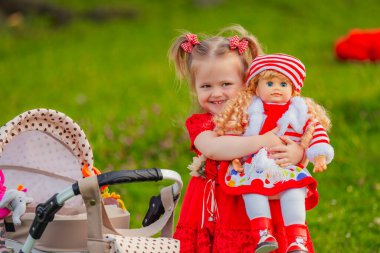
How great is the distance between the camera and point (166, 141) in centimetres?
739

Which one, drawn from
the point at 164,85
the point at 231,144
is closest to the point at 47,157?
the point at 231,144

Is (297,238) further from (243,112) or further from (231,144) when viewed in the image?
(243,112)

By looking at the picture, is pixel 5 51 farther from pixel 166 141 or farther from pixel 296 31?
pixel 166 141

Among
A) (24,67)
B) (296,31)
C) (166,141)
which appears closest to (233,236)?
(166,141)

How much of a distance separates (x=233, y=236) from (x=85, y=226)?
71 cm

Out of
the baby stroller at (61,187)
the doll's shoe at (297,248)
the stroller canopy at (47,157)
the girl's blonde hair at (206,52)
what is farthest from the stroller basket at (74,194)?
the girl's blonde hair at (206,52)

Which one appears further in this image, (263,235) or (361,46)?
(361,46)

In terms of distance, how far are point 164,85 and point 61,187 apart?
5.69 m

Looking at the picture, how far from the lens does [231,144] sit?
11.2 feet

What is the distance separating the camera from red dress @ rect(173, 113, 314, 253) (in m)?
3.47

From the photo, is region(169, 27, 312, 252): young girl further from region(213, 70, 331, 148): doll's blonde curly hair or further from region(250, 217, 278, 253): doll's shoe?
region(250, 217, 278, 253): doll's shoe

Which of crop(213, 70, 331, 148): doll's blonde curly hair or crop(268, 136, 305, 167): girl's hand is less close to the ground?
crop(213, 70, 331, 148): doll's blonde curly hair

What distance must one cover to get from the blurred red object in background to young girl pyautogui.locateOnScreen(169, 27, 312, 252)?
6125mm

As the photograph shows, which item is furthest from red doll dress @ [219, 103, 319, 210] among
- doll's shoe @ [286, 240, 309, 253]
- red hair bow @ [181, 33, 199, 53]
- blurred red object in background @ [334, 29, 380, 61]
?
blurred red object in background @ [334, 29, 380, 61]
